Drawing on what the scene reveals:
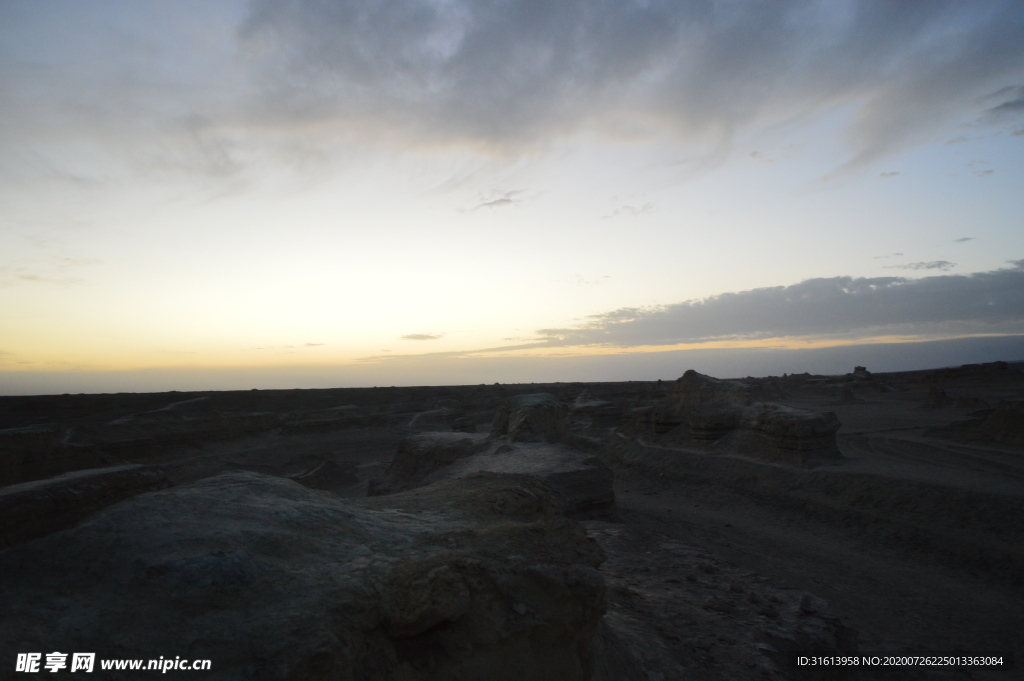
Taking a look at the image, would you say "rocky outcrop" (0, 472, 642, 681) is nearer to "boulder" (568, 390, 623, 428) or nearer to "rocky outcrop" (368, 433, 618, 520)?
"rocky outcrop" (368, 433, 618, 520)

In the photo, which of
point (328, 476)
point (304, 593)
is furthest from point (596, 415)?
point (304, 593)

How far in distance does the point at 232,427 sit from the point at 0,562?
2014cm

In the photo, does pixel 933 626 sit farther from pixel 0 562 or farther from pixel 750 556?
pixel 0 562

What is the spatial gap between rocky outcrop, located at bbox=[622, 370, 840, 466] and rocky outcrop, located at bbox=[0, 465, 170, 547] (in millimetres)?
12356

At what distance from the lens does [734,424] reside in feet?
45.9

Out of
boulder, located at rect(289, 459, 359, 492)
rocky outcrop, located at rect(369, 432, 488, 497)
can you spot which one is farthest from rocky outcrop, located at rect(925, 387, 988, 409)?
boulder, located at rect(289, 459, 359, 492)

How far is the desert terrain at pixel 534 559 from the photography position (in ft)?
7.51

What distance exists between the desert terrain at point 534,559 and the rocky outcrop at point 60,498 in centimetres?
2

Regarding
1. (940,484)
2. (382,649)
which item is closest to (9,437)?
(382,649)

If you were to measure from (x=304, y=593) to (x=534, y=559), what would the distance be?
4.41 ft

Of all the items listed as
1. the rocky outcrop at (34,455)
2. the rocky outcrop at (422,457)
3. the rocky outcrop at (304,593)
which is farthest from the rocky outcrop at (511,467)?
the rocky outcrop at (34,455)

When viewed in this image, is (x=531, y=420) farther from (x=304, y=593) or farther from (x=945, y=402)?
(x=945, y=402)

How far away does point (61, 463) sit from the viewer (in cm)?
1079

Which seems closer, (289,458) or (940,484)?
(940,484)
